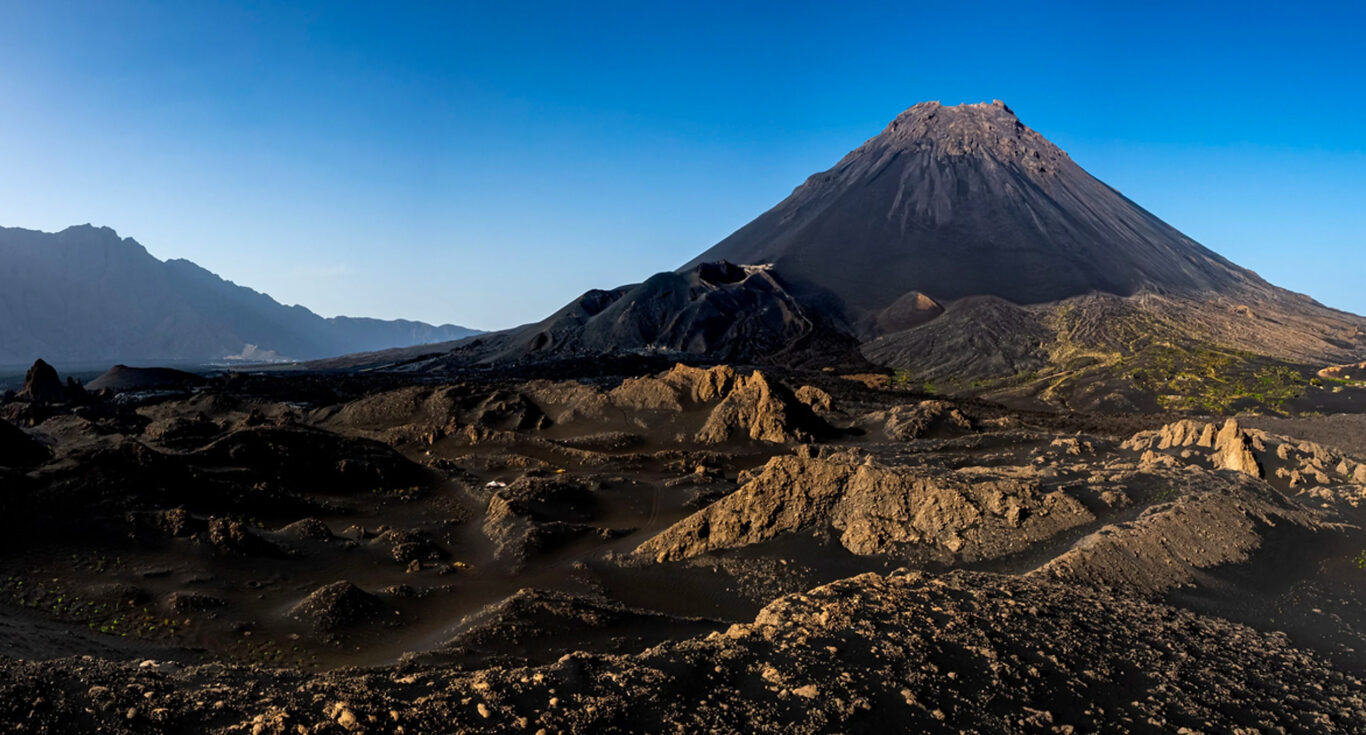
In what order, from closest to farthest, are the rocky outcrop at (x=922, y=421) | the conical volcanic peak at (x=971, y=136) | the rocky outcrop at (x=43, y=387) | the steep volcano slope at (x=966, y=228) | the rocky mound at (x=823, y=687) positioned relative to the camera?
1. the rocky mound at (x=823, y=687)
2. the rocky outcrop at (x=922, y=421)
3. the rocky outcrop at (x=43, y=387)
4. the steep volcano slope at (x=966, y=228)
5. the conical volcanic peak at (x=971, y=136)

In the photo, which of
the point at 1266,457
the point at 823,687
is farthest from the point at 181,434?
the point at 1266,457

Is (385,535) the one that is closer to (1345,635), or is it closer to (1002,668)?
(1002,668)

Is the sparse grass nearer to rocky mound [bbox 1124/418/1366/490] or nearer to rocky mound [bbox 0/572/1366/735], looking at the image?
rocky mound [bbox 1124/418/1366/490]

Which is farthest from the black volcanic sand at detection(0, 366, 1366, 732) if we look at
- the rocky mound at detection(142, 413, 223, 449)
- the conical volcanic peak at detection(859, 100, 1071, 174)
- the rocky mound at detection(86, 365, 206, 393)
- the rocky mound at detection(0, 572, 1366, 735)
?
the conical volcanic peak at detection(859, 100, 1071, 174)

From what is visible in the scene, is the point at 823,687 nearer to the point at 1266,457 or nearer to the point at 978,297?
the point at 1266,457

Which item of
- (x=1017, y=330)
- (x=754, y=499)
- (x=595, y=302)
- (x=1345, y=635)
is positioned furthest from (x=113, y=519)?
(x=595, y=302)

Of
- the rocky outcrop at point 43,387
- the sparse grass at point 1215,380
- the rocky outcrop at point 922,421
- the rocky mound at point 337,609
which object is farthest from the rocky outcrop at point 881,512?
the rocky outcrop at point 43,387

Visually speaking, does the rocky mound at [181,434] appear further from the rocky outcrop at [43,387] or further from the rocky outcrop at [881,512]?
the rocky outcrop at [43,387]
